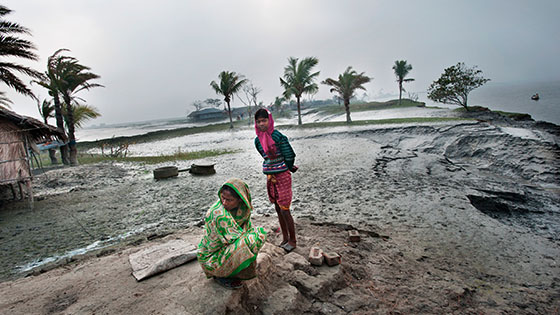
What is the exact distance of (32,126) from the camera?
24.9 feet

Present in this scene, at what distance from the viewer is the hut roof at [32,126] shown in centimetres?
714

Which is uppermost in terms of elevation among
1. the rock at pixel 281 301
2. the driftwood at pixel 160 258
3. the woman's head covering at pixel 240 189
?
the woman's head covering at pixel 240 189

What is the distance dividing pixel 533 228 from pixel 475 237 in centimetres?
178

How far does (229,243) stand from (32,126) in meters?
8.75

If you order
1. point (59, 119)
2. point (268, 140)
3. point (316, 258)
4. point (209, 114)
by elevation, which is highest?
point (209, 114)

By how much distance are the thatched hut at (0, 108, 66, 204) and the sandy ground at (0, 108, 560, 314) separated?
90 centimetres

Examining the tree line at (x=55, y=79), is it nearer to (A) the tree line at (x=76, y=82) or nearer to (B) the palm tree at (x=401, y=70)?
(A) the tree line at (x=76, y=82)

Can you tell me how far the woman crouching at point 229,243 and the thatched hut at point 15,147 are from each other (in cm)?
764

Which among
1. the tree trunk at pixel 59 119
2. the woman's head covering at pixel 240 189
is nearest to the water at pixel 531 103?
the woman's head covering at pixel 240 189

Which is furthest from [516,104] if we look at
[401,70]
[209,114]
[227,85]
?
[209,114]

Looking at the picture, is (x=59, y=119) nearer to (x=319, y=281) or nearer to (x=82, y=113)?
(x=82, y=113)

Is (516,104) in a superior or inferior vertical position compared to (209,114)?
inferior

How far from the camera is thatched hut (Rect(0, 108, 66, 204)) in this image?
708 centimetres

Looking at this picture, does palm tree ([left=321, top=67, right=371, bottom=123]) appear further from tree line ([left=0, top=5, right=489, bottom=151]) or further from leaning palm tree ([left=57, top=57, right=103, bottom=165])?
leaning palm tree ([left=57, top=57, right=103, bottom=165])
